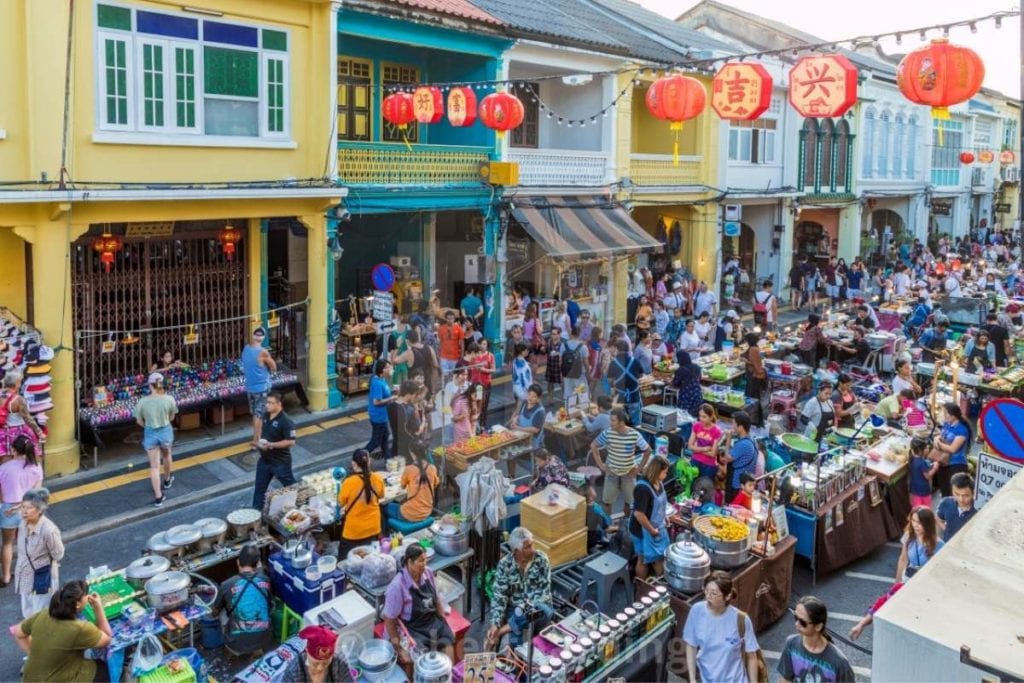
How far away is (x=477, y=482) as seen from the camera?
9.04 meters

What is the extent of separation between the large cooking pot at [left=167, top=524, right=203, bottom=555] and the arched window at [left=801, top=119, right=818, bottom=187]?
25926mm

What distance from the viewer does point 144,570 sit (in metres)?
7.84

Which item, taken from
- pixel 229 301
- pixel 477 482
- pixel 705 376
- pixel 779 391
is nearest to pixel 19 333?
pixel 229 301

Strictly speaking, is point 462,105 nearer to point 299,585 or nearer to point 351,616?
point 299,585

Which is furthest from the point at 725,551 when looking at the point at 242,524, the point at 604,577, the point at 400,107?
the point at 400,107

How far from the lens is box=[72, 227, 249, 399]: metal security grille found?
1390 centimetres

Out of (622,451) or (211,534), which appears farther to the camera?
(622,451)

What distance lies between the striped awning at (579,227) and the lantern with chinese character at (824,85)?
7695 millimetres

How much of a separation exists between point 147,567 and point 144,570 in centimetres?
6

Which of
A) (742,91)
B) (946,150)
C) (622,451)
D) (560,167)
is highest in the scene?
(946,150)

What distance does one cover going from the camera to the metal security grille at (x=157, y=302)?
13898 mm

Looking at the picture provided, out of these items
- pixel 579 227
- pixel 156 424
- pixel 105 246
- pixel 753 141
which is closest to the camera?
pixel 156 424

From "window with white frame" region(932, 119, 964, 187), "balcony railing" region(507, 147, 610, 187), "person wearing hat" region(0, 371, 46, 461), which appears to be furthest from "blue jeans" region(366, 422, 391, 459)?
"window with white frame" region(932, 119, 964, 187)

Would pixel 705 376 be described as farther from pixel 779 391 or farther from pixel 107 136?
pixel 107 136
